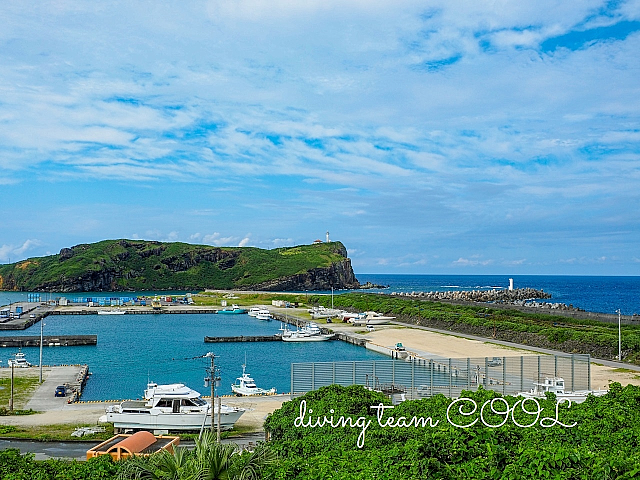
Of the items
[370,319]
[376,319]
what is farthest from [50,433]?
[376,319]

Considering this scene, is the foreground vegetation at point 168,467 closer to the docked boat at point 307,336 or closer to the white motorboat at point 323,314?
the docked boat at point 307,336

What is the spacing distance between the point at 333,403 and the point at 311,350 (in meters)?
42.9

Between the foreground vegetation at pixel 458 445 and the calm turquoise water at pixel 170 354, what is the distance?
23.1 metres

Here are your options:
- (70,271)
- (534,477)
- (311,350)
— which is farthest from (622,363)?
(70,271)

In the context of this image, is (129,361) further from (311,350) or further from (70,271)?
(70,271)

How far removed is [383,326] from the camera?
75.4 metres

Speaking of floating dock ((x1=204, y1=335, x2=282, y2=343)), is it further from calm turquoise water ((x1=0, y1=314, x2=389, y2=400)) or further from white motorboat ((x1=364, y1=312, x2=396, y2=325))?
white motorboat ((x1=364, y1=312, x2=396, y2=325))

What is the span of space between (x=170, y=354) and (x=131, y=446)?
39.8m

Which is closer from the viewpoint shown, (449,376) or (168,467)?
(168,467)

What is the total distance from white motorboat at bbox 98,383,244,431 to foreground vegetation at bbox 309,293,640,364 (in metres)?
30.3

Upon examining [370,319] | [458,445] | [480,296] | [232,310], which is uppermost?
[480,296]

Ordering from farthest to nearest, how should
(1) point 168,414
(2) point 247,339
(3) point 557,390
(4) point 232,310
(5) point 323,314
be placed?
(4) point 232,310, (5) point 323,314, (2) point 247,339, (3) point 557,390, (1) point 168,414

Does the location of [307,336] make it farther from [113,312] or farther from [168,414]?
[113,312]

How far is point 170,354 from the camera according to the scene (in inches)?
2192
